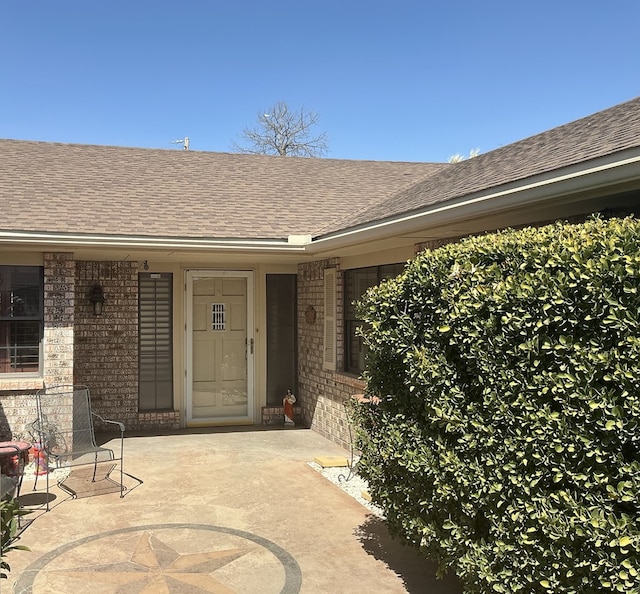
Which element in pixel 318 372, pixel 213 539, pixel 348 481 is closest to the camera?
pixel 213 539

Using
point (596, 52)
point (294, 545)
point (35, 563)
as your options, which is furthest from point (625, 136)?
point (596, 52)

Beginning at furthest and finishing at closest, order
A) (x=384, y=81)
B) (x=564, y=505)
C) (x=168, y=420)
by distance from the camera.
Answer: (x=384, y=81) → (x=168, y=420) → (x=564, y=505)

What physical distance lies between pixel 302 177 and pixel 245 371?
148 inches

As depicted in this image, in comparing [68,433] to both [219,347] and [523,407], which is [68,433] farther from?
[523,407]

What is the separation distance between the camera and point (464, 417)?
356 cm

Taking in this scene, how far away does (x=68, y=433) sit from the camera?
25.4 feet

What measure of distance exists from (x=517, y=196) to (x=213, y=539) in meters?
3.64

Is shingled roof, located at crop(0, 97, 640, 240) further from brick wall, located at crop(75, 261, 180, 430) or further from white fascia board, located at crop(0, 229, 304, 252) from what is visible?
brick wall, located at crop(75, 261, 180, 430)

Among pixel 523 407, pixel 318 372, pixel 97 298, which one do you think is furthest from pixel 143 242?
pixel 523 407

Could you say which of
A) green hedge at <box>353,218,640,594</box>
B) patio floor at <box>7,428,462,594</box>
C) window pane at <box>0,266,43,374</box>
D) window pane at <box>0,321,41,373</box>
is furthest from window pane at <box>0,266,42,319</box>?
green hedge at <box>353,218,640,594</box>

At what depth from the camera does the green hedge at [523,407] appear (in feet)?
8.93

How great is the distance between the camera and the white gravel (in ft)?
20.5

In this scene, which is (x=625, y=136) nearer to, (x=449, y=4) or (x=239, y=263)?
(x=239, y=263)

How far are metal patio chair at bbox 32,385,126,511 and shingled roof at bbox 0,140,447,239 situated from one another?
2.03 meters
